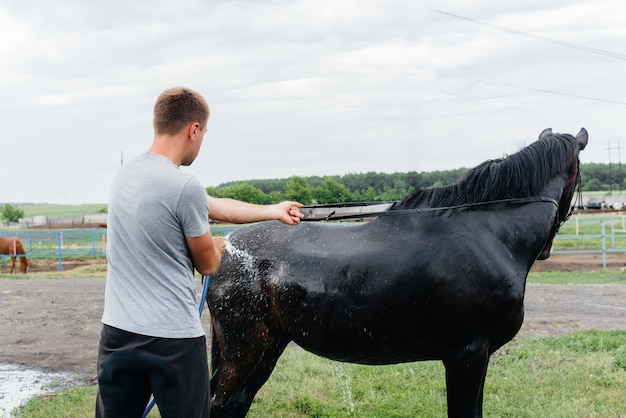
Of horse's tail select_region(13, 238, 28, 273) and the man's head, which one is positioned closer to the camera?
the man's head

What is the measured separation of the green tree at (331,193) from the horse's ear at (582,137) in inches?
106

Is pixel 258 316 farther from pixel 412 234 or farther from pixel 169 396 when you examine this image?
pixel 169 396

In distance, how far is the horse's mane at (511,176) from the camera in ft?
13.3

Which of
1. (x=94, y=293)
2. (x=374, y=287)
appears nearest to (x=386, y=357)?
(x=374, y=287)

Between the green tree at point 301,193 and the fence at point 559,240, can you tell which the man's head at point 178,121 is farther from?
the fence at point 559,240

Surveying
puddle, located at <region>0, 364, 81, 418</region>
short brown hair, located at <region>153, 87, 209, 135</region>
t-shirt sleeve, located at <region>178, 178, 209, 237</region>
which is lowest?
puddle, located at <region>0, 364, 81, 418</region>

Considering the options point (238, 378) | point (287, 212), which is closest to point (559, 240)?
point (238, 378)

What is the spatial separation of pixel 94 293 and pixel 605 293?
10993 millimetres

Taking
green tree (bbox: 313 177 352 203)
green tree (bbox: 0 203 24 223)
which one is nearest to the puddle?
green tree (bbox: 313 177 352 203)

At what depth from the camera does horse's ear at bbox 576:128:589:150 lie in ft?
13.9

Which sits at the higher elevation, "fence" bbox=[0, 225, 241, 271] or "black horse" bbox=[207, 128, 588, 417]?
"black horse" bbox=[207, 128, 588, 417]

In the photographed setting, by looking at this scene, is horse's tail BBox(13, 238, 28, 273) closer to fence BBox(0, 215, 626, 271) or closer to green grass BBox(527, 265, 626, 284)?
fence BBox(0, 215, 626, 271)

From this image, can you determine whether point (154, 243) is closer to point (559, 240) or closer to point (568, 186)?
point (568, 186)

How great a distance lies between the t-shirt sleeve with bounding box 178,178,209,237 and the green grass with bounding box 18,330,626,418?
3.35 metres
